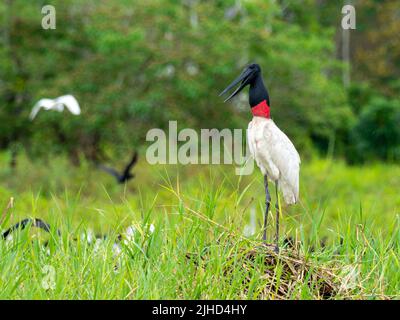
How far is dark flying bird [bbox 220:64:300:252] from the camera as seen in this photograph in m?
2.73

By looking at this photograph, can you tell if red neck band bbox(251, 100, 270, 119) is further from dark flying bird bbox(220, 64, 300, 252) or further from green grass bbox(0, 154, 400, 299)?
green grass bbox(0, 154, 400, 299)

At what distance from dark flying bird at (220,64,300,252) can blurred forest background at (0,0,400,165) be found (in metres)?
11.1

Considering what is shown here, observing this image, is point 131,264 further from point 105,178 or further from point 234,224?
point 105,178

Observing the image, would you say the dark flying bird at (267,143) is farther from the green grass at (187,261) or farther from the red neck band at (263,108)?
the green grass at (187,261)

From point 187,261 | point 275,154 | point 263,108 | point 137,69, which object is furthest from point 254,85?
point 137,69

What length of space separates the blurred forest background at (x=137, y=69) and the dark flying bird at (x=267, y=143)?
11.1 meters

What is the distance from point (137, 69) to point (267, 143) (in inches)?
482

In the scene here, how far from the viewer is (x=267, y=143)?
111 inches

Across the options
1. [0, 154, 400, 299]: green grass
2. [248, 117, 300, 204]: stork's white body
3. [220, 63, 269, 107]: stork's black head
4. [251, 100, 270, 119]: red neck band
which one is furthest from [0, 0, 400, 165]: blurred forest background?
[251, 100, 270, 119]: red neck band

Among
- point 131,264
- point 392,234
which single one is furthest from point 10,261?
point 392,234

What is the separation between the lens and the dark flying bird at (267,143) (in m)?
2.73
